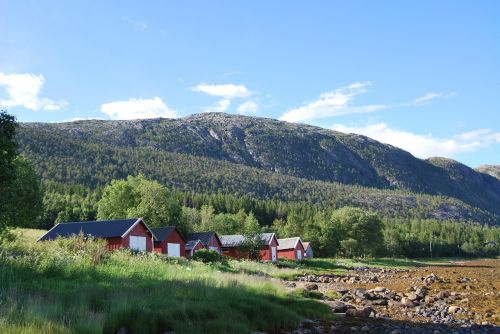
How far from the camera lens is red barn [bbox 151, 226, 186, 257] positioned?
54.7m

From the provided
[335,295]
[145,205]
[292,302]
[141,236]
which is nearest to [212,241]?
[145,205]

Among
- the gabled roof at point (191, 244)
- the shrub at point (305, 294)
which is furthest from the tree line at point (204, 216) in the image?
the shrub at point (305, 294)

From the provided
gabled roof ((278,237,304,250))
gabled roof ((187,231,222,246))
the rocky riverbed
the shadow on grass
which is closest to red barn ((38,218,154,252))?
gabled roof ((187,231,222,246))

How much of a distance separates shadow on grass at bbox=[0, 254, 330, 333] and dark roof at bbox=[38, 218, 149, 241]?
30.4 meters

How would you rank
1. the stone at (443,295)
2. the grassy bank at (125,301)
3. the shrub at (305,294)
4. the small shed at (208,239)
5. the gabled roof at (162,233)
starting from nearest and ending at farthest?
the grassy bank at (125,301)
the shrub at (305,294)
the stone at (443,295)
the gabled roof at (162,233)
the small shed at (208,239)

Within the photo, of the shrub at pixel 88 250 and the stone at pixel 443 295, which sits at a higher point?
the shrub at pixel 88 250

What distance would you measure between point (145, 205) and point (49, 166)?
389 ft

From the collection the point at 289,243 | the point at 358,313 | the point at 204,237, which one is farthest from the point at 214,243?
the point at 358,313

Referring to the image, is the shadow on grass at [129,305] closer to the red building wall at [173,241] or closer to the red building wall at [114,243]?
the red building wall at [114,243]

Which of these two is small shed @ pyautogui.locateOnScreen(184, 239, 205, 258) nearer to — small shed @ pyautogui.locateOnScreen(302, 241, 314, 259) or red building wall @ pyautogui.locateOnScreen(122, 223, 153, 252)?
red building wall @ pyautogui.locateOnScreen(122, 223, 153, 252)

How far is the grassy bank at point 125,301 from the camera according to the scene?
9719 millimetres

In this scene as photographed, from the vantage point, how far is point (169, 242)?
55.7m

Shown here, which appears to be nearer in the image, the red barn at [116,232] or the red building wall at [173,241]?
the red barn at [116,232]

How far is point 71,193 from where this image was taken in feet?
408
